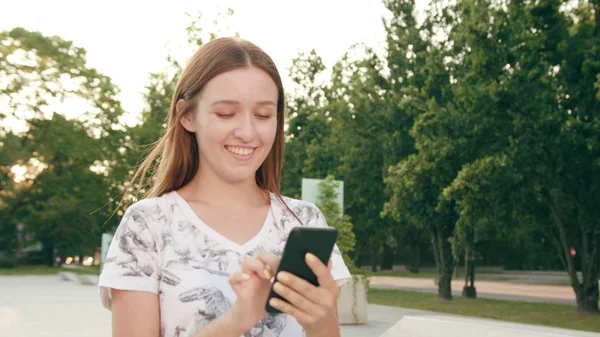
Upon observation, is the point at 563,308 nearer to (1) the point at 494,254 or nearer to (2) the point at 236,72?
(2) the point at 236,72

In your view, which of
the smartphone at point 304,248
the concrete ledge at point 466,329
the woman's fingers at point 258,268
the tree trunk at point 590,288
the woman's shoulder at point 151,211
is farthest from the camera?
the tree trunk at point 590,288

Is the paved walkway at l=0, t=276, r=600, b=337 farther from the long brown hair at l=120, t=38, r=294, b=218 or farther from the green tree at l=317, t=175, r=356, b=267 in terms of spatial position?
the long brown hair at l=120, t=38, r=294, b=218

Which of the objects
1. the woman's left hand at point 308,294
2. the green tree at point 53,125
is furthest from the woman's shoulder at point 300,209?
the green tree at point 53,125

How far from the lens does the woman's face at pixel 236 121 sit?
6.88ft

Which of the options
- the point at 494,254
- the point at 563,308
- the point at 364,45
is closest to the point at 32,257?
the point at 494,254

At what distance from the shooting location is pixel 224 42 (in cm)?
216

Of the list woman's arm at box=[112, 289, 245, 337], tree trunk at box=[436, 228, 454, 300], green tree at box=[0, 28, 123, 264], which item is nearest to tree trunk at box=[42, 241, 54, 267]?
green tree at box=[0, 28, 123, 264]

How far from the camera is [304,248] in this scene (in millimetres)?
1571

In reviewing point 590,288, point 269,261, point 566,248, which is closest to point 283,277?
point 269,261

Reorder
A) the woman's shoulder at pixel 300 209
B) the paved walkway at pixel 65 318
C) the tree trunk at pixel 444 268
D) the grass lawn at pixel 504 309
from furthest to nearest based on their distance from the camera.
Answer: the tree trunk at pixel 444 268
the grass lawn at pixel 504 309
the paved walkway at pixel 65 318
the woman's shoulder at pixel 300 209

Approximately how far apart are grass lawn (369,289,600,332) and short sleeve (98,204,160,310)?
1552 cm

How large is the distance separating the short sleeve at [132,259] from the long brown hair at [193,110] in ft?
0.69

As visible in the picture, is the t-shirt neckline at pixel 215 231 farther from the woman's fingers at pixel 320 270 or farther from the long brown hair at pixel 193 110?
the woman's fingers at pixel 320 270

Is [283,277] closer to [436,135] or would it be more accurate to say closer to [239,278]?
[239,278]
